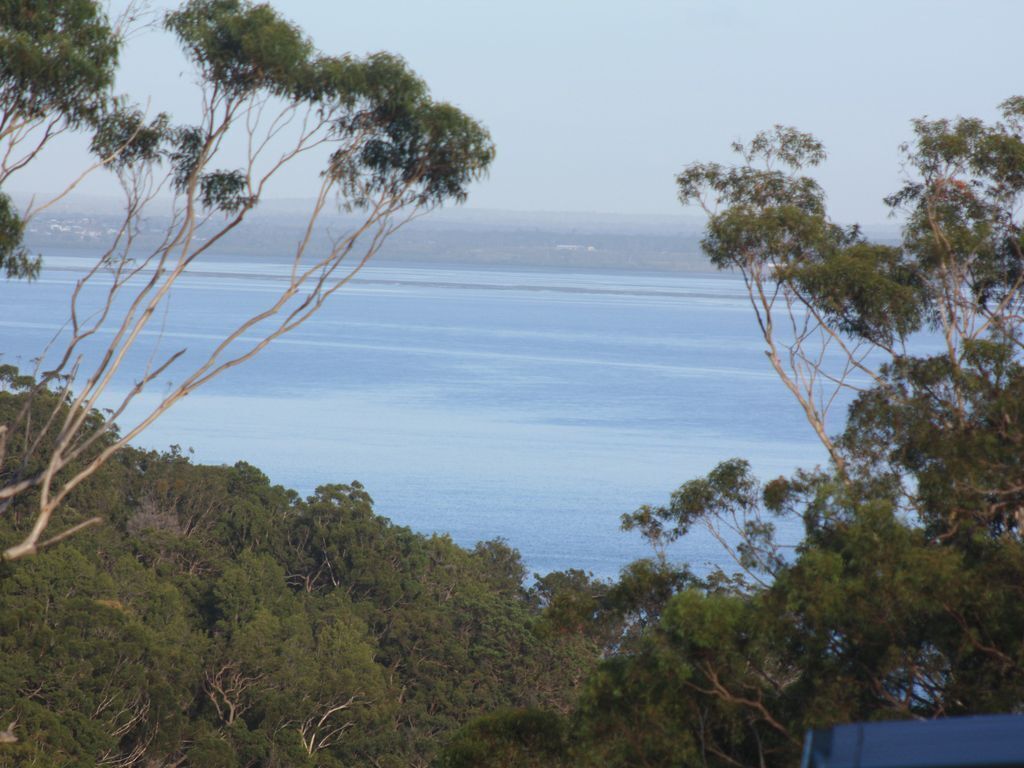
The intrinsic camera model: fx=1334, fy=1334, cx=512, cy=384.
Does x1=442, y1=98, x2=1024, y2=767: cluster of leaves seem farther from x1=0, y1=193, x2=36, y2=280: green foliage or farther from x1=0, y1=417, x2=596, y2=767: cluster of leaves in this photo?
x1=0, y1=417, x2=596, y2=767: cluster of leaves

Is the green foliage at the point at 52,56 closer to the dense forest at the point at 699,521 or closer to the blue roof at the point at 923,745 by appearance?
the dense forest at the point at 699,521

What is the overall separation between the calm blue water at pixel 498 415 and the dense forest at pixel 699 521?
32.6 ft

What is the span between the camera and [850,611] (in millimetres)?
7664

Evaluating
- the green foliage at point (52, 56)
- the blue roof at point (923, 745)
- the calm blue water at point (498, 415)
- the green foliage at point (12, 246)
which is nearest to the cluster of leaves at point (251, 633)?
the calm blue water at point (498, 415)

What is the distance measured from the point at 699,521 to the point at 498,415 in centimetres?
5337

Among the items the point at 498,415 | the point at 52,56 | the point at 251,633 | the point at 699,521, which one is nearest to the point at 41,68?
the point at 52,56

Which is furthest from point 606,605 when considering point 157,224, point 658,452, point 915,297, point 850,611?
point 658,452

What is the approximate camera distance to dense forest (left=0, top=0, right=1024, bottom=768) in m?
7.82

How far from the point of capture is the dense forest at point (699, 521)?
7820 mm

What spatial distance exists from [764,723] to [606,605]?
1.83 meters

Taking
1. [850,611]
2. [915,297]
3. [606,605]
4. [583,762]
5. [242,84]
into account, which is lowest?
[583,762]

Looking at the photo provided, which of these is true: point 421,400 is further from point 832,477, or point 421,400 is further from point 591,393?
point 832,477

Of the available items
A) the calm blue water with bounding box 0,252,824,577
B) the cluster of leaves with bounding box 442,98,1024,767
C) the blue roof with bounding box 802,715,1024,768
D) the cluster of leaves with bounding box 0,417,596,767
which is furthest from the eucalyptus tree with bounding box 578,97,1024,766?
the calm blue water with bounding box 0,252,824,577

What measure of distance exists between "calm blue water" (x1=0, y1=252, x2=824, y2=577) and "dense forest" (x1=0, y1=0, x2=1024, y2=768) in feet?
32.6
